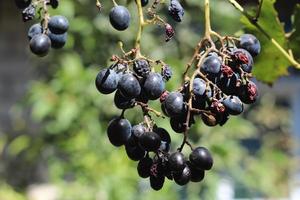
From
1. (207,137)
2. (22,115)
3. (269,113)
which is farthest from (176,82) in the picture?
(22,115)

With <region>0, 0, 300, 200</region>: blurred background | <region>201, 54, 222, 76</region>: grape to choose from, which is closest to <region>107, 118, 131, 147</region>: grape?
<region>201, 54, 222, 76</region>: grape

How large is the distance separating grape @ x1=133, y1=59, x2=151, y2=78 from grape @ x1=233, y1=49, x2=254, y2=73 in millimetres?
108

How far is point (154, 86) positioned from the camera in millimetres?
843

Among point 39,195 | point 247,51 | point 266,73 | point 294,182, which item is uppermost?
point 247,51

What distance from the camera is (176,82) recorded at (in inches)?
95.3

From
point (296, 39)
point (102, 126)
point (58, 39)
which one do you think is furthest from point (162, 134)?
point (102, 126)

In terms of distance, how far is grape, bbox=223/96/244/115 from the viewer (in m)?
0.85

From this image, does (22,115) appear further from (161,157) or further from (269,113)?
(161,157)

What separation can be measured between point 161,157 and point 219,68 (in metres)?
0.13

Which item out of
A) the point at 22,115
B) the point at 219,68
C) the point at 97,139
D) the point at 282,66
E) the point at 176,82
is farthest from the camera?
the point at 22,115

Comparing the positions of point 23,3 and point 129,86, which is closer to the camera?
point 129,86

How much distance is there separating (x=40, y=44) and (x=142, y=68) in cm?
16

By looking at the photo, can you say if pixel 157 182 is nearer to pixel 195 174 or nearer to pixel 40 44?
pixel 195 174

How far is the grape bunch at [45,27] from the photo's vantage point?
3.12ft
